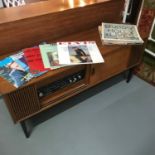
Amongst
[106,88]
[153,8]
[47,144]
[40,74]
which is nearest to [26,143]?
[47,144]

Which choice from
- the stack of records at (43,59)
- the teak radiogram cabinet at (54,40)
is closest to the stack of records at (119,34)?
the teak radiogram cabinet at (54,40)

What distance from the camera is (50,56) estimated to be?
1133mm

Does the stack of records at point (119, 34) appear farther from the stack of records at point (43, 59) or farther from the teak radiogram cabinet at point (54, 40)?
the stack of records at point (43, 59)

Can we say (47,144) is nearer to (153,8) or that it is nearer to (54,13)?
(54,13)

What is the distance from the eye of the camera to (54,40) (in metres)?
1.35

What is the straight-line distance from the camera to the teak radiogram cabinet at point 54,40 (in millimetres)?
1082

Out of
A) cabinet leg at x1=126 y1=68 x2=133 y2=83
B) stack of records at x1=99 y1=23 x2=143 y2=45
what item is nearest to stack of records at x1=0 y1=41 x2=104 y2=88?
stack of records at x1=99 y1=23 x2=143 y2=45

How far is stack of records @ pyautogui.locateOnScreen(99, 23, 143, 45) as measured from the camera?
1332 millimetres

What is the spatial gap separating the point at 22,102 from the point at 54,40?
544 millimetres

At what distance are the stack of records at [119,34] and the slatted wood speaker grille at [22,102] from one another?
0.66 m

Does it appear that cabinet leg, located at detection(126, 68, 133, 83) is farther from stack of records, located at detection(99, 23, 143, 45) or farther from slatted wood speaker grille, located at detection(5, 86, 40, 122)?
slatted wood speaker grille, located at detection(5, 86, 40, 122)

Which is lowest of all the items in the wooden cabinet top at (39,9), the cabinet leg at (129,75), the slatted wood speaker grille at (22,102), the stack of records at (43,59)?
the cabinet leg at (129,75)

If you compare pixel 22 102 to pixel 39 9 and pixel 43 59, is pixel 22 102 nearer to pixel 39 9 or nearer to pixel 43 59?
pixel 43 59

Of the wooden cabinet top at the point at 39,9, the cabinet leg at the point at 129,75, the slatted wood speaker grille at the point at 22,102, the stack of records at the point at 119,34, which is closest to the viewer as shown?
the slatted wood speaker grille at the point at 22,102
